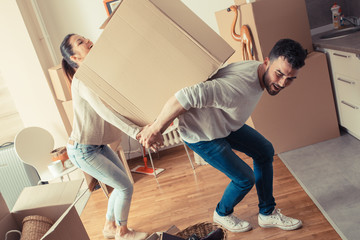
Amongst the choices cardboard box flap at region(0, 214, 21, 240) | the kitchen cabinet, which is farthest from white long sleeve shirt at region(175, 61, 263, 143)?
the kitchen cabinet

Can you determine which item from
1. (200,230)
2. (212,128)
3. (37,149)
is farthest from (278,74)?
(37,149)

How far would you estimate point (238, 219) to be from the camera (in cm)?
235

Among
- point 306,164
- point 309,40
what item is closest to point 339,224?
point 306,164

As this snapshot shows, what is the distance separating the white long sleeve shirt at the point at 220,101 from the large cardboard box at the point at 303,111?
1218mm

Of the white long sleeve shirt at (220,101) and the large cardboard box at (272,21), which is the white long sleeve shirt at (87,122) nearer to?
the white long sleeve shirt at (220,101)

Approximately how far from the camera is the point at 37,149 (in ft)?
10.5

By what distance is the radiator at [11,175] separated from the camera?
11.0 feet

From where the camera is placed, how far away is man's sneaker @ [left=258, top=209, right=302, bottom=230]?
2213 mm

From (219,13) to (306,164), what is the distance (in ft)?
5.08

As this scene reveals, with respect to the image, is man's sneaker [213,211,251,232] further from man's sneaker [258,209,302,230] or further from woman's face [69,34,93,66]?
woman's face [69,34,93,66]

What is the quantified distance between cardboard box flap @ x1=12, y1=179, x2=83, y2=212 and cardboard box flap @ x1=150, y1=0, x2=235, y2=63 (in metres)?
0.80

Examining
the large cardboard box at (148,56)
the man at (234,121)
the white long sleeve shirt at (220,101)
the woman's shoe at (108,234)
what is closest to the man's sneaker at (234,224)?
the man at (234,121)

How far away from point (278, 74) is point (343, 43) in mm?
1352

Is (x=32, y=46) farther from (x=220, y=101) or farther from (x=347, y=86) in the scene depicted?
(x=347, y=86)
